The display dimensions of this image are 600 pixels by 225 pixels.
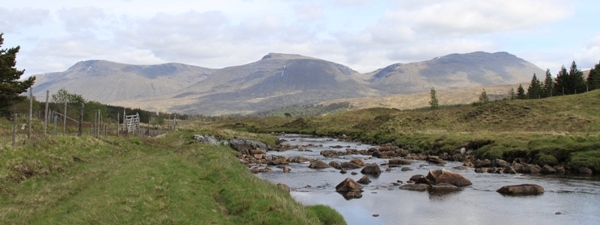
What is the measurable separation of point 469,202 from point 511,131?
5485 cm

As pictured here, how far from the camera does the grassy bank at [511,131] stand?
172 ft

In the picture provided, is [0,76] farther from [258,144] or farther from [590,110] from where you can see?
[590,110]

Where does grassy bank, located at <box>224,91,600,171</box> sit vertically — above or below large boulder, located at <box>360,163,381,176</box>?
above

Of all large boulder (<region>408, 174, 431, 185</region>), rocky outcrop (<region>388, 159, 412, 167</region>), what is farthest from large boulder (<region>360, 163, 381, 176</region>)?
rocky outcrop (<region>388, 159, 412, 167</region>)

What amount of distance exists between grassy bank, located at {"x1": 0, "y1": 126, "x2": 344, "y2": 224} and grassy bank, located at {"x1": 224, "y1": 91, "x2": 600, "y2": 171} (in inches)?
1528

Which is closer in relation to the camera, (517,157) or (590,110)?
(517,157)

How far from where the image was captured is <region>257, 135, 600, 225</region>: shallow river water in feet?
93.3

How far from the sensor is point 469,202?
33.5 metres

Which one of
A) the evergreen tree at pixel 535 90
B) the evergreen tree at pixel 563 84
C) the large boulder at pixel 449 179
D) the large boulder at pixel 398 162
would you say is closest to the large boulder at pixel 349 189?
the large boulder at pixel 449 179

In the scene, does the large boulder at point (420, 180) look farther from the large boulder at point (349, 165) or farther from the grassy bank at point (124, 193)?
the grassy bank at point (124, 193)

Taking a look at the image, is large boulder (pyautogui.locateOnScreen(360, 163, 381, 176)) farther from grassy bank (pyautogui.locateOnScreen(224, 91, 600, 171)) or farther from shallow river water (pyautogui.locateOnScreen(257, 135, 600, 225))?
grassy bank (pyautogui.locateOnScreen(224, 91, 600, 171))

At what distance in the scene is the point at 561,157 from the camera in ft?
166

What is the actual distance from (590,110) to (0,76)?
99.5 meters

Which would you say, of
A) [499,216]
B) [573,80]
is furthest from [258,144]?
[573,80]
